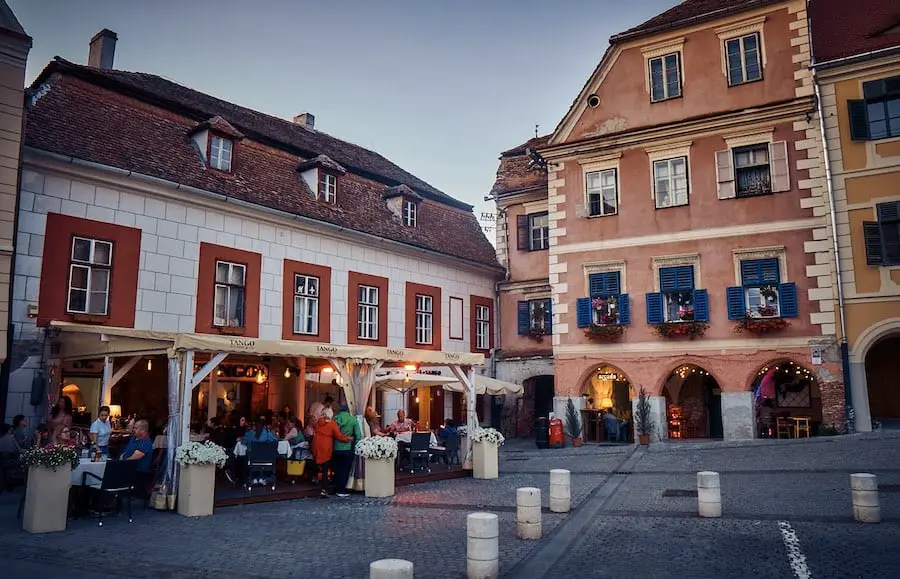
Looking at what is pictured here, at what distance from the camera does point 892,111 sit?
19.4m

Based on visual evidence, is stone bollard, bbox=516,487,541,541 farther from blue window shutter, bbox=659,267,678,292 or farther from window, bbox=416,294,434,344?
window, bbox=416,294,434,344

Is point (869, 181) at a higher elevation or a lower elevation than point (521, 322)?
higher

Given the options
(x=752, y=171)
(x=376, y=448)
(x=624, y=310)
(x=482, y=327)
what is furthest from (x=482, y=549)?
(x=482, y=327)

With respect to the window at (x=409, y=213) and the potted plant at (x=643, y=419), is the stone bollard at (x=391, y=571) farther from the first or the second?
the window at (x=409, y=213)

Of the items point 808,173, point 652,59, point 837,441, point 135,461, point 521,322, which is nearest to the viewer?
point 135,461

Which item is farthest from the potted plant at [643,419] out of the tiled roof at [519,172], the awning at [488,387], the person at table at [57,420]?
the person at table at [57,420]

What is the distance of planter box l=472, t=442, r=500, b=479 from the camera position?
53.8 feet

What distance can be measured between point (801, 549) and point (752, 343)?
13163 mm

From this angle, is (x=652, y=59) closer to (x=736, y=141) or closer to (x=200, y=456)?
(x=736, y=141)

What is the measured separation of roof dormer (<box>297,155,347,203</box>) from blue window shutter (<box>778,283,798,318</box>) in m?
13.9

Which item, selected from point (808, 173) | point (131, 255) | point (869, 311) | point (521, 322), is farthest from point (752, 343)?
point (131, 255)

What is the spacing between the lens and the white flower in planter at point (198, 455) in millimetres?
11453

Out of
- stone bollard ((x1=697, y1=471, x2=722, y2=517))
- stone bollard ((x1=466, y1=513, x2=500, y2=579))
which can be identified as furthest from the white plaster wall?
stone bollard ((x1=697, y1=471, x2=722, y2=517))

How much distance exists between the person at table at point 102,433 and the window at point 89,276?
3351 mm
